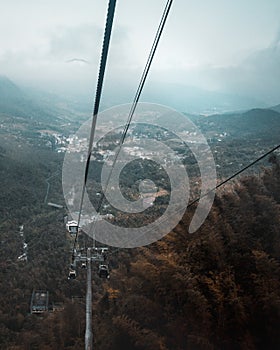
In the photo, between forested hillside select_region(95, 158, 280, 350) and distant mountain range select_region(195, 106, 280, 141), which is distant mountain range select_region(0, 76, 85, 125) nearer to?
distant mountain range select_region(195, 106, 280, 141)

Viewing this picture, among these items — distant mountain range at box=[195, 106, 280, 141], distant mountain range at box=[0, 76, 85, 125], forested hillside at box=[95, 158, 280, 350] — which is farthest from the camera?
distant mountain range at box=[0, 76, 85, 125]

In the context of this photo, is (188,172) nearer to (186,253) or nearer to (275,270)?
(186,253)

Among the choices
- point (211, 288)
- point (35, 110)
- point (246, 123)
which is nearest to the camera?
point (211, 288)

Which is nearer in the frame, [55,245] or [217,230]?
[217,230]

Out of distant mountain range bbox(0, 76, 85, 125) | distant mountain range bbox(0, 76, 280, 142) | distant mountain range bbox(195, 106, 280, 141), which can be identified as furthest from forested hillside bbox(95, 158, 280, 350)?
distant mountain range bbox(0, 76, 85, 125)

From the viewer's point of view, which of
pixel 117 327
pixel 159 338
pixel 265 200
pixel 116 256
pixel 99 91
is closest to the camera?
pixel 99 91

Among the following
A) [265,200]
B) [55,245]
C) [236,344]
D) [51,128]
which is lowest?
[236,344]

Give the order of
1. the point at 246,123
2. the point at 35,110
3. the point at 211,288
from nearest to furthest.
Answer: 1. the point at 211,288
2. the point at 246,123
3. the point at 35,110

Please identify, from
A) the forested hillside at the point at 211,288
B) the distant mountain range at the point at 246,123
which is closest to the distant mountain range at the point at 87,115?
the distant mountain range at the point at 246,123

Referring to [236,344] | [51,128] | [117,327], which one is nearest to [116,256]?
[117,327]

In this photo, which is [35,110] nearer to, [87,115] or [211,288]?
[87,115]

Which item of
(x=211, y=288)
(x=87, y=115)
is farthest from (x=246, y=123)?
(x=87, y=115)
